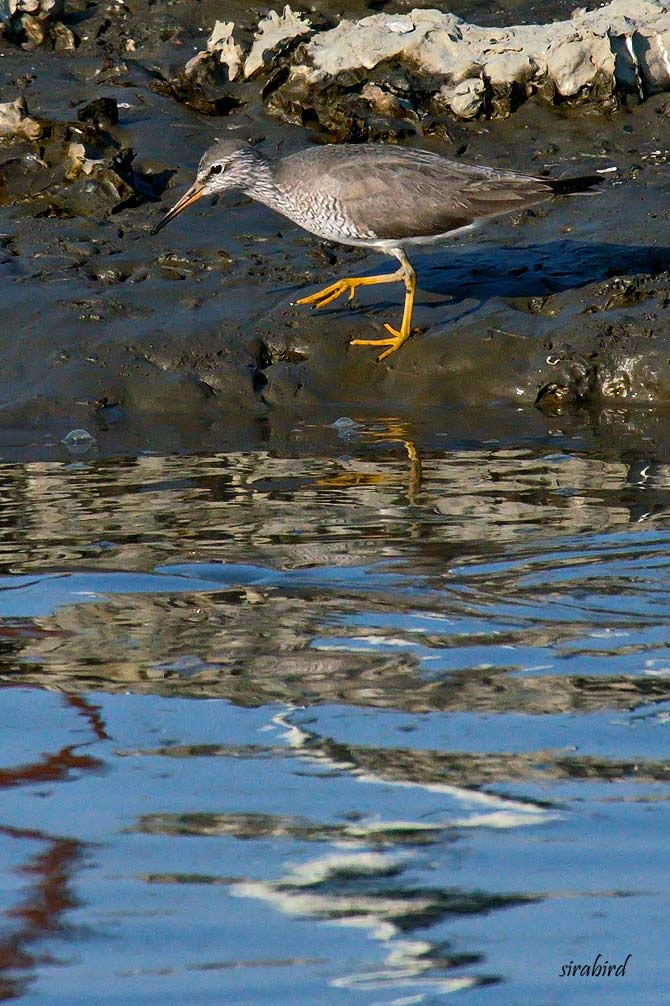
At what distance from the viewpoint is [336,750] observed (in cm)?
326

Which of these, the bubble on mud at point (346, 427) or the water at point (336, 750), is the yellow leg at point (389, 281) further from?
the water at point (336, 750)

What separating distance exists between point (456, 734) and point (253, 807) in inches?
23.2

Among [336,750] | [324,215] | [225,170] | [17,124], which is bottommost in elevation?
[336,750]

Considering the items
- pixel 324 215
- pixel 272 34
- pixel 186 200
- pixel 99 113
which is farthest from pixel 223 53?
pixel 324 215

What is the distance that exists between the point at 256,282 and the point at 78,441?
6.60ft

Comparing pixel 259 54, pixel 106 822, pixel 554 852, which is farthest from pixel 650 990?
pixel 259 54

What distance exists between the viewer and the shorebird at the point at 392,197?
842 centimetres

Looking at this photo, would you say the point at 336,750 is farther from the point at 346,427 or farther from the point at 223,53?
the point at 223,53

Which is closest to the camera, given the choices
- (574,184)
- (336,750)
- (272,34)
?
(336,750)

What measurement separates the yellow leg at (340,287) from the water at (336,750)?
2955 millimetres

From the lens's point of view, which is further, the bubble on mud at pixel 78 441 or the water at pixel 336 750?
the bubble on mud at pixel 78 441

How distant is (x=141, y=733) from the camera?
3383 mm

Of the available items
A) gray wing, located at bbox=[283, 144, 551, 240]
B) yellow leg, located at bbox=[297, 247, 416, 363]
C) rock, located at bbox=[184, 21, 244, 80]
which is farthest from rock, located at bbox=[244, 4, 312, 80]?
yellow leg, located at bbox=[297, 247, 416, 363]

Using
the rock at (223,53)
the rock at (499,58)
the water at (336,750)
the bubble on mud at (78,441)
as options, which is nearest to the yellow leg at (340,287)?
the bubble on mud at (78,441)
